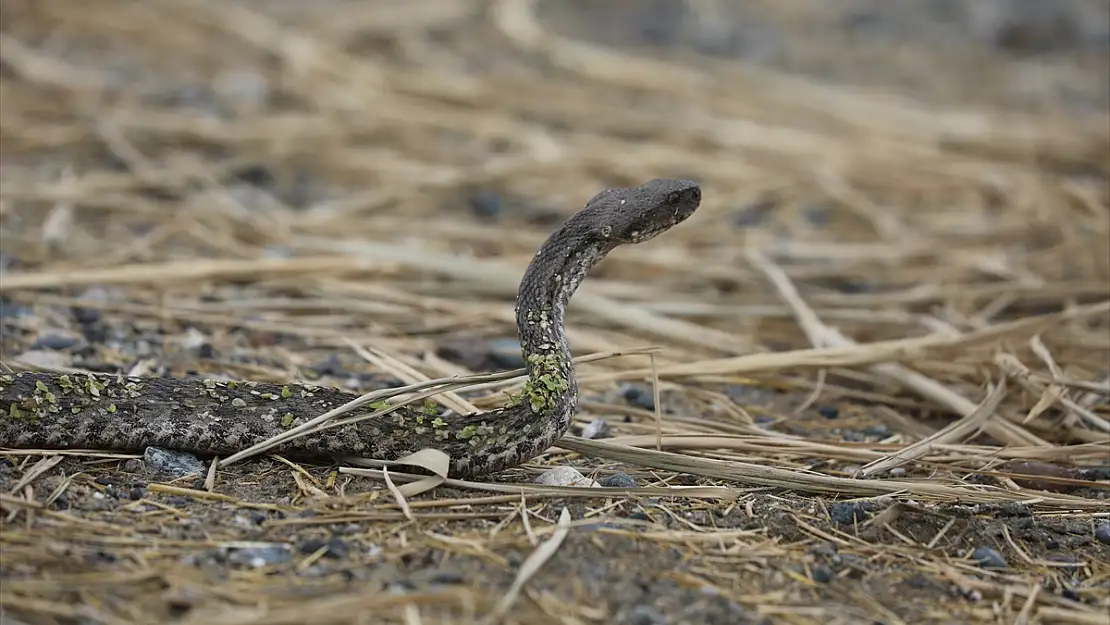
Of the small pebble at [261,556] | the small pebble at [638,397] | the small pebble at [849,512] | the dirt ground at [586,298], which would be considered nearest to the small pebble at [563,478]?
the dirt ground at [586,298]

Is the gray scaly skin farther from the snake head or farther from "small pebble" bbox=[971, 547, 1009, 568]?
"small pebble" bbox=[971, 547, 1009, 568]

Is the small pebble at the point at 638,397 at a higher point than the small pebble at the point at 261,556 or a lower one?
lower

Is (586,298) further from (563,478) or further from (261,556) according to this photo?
(261,556)

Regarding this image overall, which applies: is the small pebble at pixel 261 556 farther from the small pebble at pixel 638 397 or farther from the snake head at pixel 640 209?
the small pebble at pixel 638 397

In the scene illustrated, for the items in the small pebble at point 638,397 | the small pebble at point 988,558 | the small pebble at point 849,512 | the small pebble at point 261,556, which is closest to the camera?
the small pebble at point 261,556

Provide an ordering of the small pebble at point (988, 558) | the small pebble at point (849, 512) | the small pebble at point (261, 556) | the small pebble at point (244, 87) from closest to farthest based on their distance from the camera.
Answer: the small pebble at point (261, 556), the small pebble at point (988, 558), the small pebble at point (849, 512), the small pebble at point (244, 87)

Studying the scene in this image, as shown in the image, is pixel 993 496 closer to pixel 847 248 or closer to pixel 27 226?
pixel 847 248

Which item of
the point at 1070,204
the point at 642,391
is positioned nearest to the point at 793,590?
the point at 642,391

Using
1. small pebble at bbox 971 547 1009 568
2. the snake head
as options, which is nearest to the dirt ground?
small pebble at bbox 971 547 1009 568
